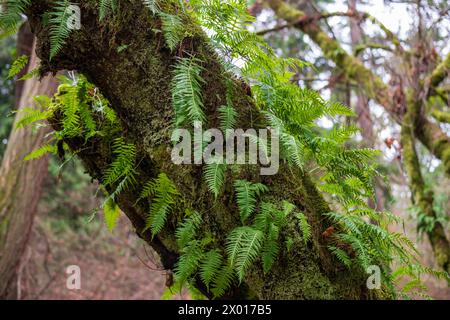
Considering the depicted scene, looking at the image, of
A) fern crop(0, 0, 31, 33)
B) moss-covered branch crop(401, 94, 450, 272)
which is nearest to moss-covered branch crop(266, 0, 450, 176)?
moss-covered branch crop(401, 94, 450, 272)

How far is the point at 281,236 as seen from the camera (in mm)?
1947

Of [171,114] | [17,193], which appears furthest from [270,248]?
[17,193]

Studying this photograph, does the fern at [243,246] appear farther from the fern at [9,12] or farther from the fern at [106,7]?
the fern at [9,12]

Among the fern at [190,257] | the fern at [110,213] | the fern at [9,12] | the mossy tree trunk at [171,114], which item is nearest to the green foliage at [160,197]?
the mossy tree trunk at [171,114]

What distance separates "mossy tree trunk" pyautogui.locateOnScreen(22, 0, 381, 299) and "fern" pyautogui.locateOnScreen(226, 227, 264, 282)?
0.37 feet

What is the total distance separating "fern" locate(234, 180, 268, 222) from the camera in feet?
6.04

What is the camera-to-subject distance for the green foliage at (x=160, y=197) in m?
1.99

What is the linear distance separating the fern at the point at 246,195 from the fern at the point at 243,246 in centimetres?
7

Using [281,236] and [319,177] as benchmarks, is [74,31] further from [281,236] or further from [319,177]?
[319,177]

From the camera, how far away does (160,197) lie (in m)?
2.02

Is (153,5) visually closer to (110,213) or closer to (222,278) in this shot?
(222,278)

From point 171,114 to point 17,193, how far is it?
4943 millimetres

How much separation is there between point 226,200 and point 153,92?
66cm
